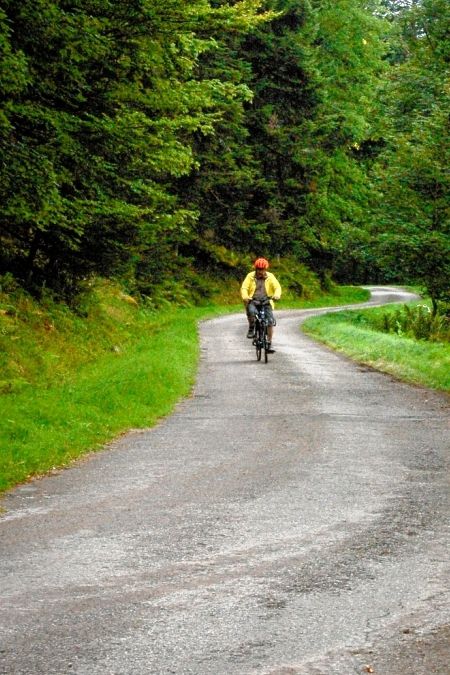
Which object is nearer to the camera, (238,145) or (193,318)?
(193,318)

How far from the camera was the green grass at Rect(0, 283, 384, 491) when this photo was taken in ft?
32.7

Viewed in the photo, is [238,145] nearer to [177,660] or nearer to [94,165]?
[94,165]

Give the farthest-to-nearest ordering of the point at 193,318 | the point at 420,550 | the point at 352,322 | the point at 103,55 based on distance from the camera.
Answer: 1. the point at 193,318
2. the point at 352,322
3. the point at 103,55
4. the point at 420,550

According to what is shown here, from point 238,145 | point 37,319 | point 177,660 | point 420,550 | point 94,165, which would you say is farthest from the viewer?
point 238,145

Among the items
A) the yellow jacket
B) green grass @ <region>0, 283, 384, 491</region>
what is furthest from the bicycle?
green grass @ <region>0, 283, 384, 491</region>

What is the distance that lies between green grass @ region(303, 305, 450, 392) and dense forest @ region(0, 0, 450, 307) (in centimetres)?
293

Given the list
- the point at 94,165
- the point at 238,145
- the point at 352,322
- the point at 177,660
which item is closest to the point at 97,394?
the point at 94,165

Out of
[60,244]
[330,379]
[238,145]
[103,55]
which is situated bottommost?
[330,379]

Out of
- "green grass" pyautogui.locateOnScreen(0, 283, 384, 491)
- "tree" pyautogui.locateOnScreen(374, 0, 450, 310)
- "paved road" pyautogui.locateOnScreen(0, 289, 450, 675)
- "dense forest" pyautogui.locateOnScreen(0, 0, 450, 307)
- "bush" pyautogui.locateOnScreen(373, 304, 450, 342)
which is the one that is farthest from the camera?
"bush" pyautogui.locateOnScreen(373, 304, 450, 342)

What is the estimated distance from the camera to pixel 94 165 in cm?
1598

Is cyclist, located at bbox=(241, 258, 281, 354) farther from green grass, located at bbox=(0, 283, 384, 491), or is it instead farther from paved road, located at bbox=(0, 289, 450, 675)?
paved road, located at bbox=(0, 289, 450, 675)

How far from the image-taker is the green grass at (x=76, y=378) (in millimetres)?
9977

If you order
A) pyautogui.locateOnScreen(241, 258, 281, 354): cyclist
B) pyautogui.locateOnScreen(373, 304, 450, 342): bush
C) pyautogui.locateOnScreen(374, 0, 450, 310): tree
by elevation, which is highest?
pyautogui.locateOnScreen(374, 0, 450, 310): tree

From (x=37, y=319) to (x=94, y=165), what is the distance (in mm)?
4222
